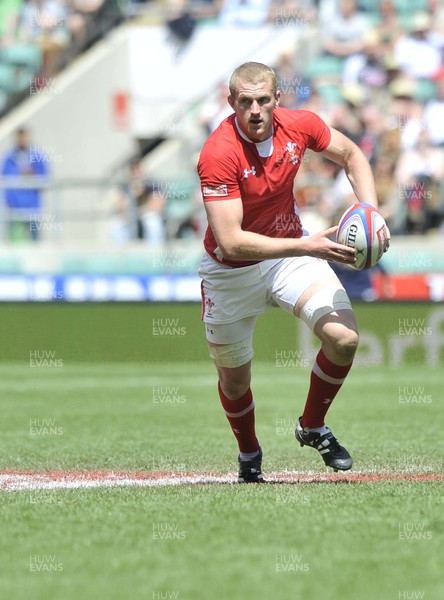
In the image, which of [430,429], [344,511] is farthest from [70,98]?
[344,511]

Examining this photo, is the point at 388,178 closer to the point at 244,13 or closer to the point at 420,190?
the point at 420,190

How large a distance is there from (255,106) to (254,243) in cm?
72

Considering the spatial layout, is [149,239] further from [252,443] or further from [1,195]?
[252,443]

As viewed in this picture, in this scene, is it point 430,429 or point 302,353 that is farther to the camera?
point 302,353

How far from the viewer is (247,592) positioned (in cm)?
452

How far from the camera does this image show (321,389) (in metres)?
7.17

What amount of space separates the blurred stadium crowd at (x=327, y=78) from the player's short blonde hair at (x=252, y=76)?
791cm

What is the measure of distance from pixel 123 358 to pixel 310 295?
8829mm

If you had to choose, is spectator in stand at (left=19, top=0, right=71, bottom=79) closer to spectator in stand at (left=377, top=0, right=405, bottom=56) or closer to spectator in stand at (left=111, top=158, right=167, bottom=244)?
spectator in stand at (left=377, top=0, right=405, bottom=56)

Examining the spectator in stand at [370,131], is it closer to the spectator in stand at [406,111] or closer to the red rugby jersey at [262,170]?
the spectator in stand at [406,111]

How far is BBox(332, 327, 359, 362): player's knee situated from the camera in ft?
22.5

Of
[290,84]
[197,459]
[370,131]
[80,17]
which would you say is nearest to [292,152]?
[197,459]

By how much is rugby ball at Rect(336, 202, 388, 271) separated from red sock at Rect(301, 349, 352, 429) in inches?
25.8

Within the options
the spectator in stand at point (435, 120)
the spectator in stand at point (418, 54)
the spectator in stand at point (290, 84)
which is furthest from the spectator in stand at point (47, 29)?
the spectator in stand at point (435, 120)
